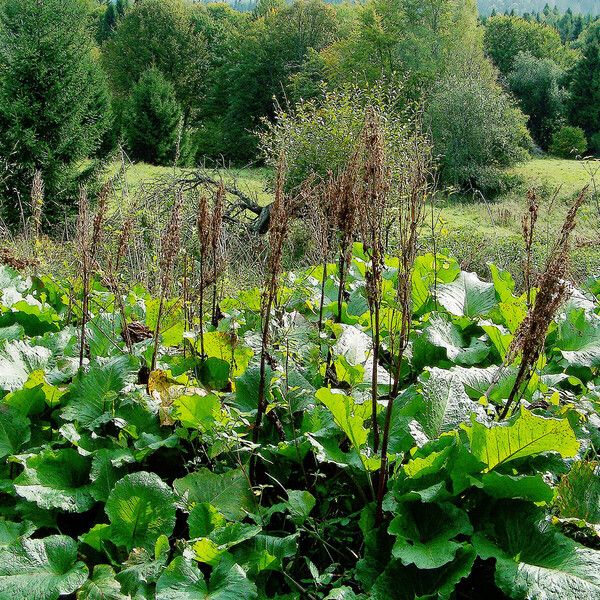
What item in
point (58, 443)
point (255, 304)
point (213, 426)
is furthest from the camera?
point (255, 304)

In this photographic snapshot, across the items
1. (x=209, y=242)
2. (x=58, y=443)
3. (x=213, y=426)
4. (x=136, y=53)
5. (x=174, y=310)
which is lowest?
(x=58, y=443)

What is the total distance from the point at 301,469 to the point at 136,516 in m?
0.52

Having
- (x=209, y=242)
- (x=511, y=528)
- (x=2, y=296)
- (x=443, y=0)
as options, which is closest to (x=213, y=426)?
(x=209, y=242)

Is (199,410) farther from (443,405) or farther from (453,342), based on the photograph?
(453,342)

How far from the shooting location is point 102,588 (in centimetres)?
158

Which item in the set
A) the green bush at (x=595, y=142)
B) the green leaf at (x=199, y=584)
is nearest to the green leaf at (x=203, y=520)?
the green leaf at (x=199, y=584)

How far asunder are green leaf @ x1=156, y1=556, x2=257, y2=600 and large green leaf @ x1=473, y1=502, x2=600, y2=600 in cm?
58

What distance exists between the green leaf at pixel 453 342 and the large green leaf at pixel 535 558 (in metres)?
0.80

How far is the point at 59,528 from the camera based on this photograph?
1920 millimetres

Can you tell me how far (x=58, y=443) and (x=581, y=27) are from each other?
105 meters

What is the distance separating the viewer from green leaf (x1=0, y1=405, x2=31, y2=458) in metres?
2.07

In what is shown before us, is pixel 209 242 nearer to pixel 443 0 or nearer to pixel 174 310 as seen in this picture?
pixel 174 310

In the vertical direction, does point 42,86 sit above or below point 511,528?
above

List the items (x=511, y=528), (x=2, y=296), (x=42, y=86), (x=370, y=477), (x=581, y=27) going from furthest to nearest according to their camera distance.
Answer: (x=581, y=27), (x=42, y=86), (x=2, y=296), (x=370, y=477), (x=511, y=528)
